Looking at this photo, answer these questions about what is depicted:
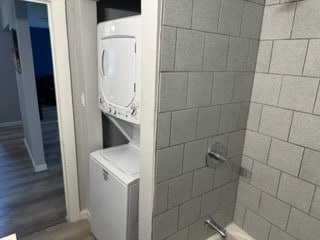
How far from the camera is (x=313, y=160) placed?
1.14 meters

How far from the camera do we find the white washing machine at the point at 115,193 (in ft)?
4.43

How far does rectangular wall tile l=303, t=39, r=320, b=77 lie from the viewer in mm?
1056

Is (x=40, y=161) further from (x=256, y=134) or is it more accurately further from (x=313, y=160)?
(x=313, y=160)

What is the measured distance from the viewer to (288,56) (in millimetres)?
1168

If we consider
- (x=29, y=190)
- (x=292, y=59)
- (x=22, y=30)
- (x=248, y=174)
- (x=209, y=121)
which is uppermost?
(x=22, y=30)

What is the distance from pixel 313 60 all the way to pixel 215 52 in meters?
0.46

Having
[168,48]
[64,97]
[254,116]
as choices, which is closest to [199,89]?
[168,48]

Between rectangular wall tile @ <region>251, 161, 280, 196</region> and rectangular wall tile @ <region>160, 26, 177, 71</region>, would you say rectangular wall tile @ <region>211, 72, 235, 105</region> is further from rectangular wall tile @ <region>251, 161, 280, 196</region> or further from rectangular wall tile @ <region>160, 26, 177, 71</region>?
rectangular wall tile @ <region>251, 161, 280, 196</region>

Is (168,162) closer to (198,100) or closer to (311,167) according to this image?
(198,100)

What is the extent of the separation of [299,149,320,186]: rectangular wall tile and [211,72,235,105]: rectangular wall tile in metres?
0.47

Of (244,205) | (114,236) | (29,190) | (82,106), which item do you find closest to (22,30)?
(82,106)

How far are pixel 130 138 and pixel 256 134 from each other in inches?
35.3

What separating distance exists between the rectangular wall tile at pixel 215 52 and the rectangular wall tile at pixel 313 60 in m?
0.38

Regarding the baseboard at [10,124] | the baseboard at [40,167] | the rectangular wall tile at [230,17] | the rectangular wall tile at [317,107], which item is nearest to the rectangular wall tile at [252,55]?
the rectangular wall tile at [230,17]
